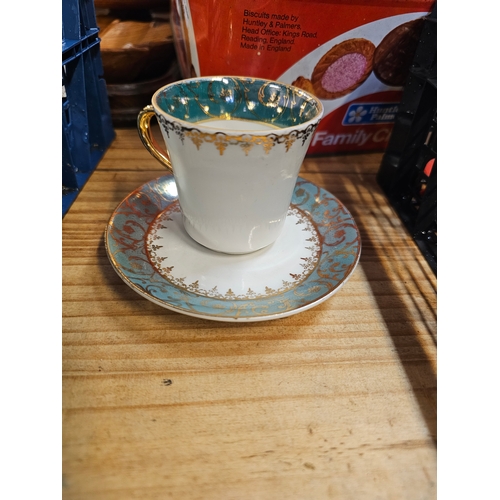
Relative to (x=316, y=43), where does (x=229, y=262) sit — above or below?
below

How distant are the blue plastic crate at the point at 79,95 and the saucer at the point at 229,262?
0.08 meters

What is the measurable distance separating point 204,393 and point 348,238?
18cm

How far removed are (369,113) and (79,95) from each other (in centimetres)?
34

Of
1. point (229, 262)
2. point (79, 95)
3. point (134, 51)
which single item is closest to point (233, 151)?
point (229, 262)

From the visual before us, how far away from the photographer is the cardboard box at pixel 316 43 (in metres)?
0.39

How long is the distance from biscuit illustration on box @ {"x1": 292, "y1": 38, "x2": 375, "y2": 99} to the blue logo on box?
0.03 metres

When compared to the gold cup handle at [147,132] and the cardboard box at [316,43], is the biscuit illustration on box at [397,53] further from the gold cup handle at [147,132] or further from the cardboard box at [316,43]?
the gold cup handle at [147,132]

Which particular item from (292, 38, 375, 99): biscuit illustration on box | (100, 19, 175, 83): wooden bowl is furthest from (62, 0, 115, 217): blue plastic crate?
(292, 38, 375, 99): biscuit illustration on box

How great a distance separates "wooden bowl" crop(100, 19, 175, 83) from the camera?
502mm

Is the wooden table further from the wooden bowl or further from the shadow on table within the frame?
the wooden bowl

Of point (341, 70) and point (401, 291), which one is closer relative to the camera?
point (401, 291)

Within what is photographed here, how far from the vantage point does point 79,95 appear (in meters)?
0.40

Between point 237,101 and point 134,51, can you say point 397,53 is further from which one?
point 134,51

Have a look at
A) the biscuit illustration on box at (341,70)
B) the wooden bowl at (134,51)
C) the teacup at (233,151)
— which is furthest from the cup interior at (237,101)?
the wooden bowl at (134,51)
